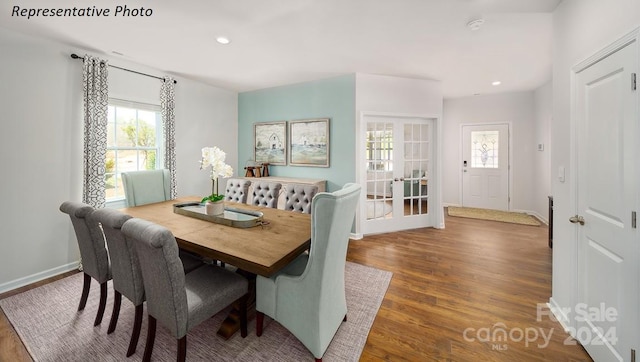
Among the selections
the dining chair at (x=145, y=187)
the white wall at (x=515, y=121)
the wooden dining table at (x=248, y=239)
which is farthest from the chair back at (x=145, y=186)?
the white wall at (x=515, y=121)

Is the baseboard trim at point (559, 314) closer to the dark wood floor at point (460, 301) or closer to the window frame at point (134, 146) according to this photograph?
the dark wood floor at point (460, 301)

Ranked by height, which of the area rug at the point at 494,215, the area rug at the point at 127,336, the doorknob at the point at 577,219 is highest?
the doorknob at the point at 577,219

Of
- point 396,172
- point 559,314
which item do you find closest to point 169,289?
point 559,314

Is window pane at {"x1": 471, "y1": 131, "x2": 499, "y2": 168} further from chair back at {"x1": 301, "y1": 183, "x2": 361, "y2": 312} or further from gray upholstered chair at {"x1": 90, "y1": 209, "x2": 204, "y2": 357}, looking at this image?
gray upholstered chair at {"x1": 90, "y1": 209, "x2": 204, "y2": 357}

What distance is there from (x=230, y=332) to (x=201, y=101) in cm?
382

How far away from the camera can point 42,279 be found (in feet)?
8.80

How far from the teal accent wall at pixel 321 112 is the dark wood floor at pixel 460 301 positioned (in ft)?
4.14

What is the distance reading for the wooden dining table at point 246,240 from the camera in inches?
56.8

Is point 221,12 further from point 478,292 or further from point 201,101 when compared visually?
point 478,292

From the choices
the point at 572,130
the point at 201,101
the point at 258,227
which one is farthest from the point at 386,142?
the point at 201,101

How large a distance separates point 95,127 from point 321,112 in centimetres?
300

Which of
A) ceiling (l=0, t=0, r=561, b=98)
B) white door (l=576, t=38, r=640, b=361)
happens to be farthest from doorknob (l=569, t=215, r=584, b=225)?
ceiling (l=0, t=0, r=561, b=98)

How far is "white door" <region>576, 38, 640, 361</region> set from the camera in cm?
131

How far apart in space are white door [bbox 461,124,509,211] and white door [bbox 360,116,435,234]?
2.02 metres
